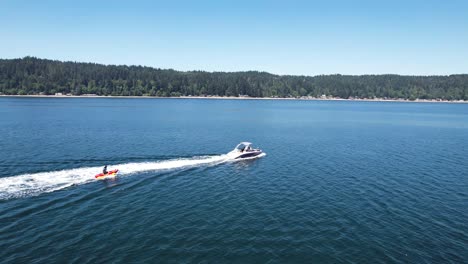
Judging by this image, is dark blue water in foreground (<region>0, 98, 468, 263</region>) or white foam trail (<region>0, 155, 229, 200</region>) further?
white foam trail (<region>0, 155, 229, 200</region>)

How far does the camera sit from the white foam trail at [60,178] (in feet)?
126

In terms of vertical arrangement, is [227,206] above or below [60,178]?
below

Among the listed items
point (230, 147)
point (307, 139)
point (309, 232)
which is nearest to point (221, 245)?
point (309, 232)

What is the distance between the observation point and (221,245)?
27.8m

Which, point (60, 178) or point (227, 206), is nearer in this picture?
point (227, 206)

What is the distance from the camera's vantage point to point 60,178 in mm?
43438

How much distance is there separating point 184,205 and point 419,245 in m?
25.0

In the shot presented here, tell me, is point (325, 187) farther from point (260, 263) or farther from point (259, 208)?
point (260, 263)

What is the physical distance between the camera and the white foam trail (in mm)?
38344

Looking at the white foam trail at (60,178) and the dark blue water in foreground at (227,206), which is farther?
the white foam trail at (60,178)

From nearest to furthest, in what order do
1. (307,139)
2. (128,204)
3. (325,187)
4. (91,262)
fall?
(91,262) < (128,204) < (325,187) < (307,139)

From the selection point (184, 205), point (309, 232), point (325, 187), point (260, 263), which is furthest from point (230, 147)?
point (260, 263)

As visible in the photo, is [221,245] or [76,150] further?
[76,150]

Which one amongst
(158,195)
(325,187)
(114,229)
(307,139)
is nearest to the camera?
(114,229)
